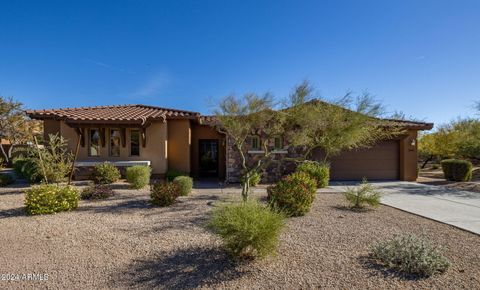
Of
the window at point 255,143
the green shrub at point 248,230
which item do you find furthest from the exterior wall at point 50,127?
the green shrub at point 248,230

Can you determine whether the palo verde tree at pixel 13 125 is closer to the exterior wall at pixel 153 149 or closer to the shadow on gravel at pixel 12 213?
the exterior wall at pixel 153 149

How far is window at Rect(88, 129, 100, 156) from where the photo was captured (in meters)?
13.7

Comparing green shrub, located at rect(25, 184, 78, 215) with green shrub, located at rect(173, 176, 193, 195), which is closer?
green shrub, located at rect(25, 184, 78, 215)

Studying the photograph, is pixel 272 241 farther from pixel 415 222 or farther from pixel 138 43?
pixel 138 43

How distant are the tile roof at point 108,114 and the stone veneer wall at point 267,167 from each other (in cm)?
299

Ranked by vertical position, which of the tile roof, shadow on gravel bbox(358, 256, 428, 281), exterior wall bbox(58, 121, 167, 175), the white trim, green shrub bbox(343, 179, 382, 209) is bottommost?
shadow on gravel bbox(358, 256, 428, 281)

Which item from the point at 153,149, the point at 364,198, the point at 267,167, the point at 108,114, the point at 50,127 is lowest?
the point at 364,198

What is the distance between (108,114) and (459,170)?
790 inches

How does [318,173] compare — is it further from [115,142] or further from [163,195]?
[115,142]

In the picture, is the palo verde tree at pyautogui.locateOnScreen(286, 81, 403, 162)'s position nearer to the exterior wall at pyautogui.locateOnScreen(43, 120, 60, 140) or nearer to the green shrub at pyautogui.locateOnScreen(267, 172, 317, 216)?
the green shrub at pyautogui.locateOnScreen(267, 172, 317, 216)

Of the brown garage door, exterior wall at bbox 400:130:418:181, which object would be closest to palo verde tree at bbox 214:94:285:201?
the brown garage door

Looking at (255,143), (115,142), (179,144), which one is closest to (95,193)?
(115,142)

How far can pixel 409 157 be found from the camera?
14844mm

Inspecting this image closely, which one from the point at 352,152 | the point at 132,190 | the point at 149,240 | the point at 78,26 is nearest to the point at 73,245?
the point at 149,240
